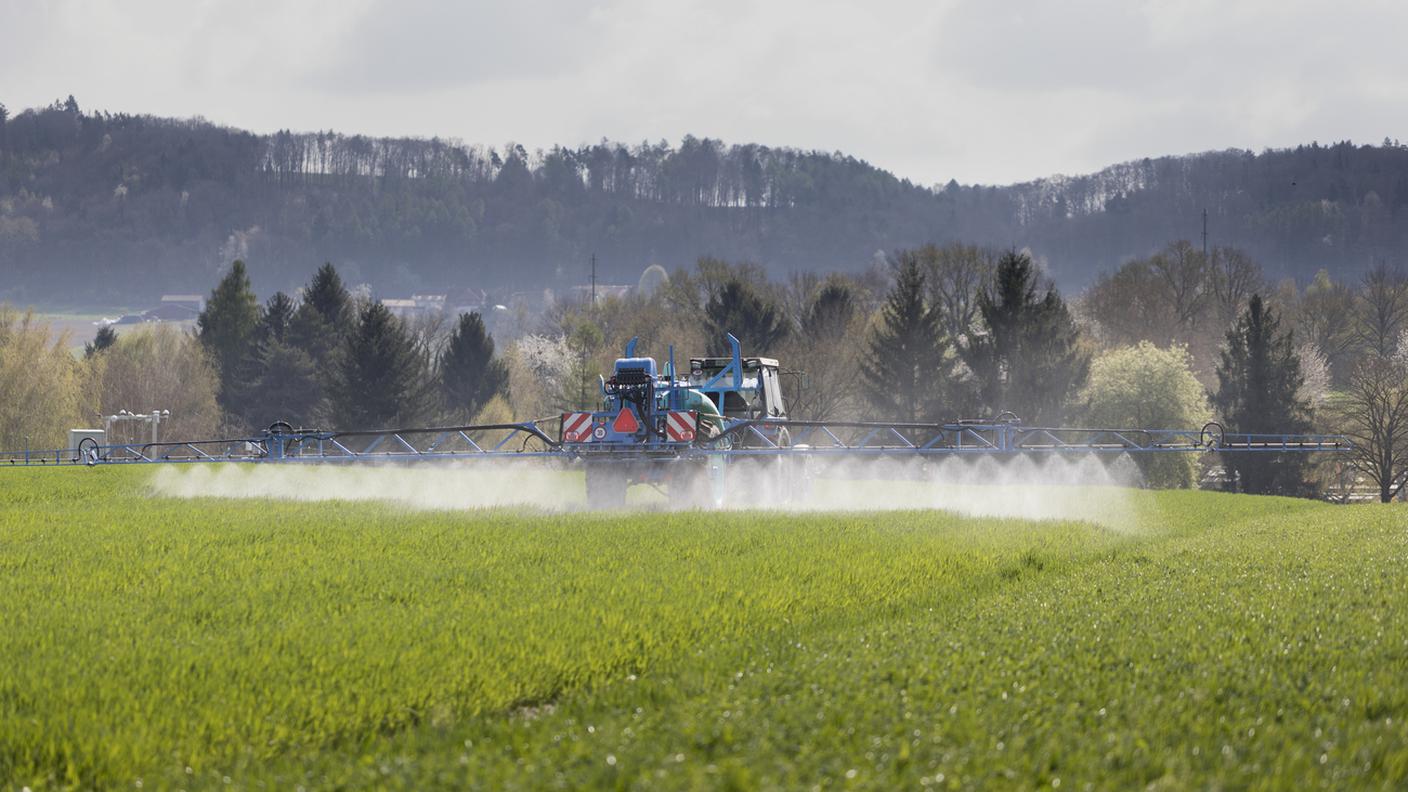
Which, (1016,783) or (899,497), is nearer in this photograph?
(1016,783)

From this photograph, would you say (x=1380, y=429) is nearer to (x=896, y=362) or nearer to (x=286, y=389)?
(x=896, y=362)

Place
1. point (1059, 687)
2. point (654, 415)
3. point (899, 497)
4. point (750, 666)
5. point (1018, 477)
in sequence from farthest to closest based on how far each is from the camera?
point (1018, 477)
point (899, 497)
point (654, 415)
point (750, 666)
point (1059, 687)

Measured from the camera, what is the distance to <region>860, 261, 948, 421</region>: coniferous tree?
7644 cm

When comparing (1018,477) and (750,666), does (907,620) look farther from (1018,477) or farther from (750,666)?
(1018,477)

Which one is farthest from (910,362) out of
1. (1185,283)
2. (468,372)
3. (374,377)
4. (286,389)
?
(286,389)

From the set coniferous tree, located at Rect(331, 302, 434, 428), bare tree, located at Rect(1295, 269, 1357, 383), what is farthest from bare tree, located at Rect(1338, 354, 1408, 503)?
coniferous tree, located at Rect(331, 302, 434, 428)

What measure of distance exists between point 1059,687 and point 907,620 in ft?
10.2

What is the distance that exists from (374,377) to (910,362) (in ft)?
99.1

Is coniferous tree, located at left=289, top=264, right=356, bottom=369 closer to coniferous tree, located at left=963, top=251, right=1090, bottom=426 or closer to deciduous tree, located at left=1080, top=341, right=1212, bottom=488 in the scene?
coniferous tree, located at left=963, top=251, right=1090, bottom=426

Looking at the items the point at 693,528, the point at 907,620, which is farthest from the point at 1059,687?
the point at 693,528

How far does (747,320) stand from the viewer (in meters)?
84.4

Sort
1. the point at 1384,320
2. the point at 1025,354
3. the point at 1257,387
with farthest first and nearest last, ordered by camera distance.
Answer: the point at 1384,320 → the point at 1025,354 → the point at 1257,387

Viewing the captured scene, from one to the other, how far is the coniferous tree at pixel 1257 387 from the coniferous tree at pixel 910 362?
49.4ft

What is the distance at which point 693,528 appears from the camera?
62.9ft
